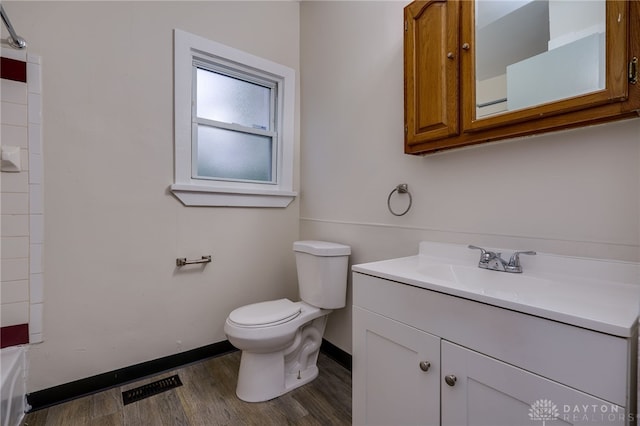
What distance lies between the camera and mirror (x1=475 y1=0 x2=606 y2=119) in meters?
0.90

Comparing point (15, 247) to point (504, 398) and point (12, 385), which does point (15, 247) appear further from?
point (504, 398)

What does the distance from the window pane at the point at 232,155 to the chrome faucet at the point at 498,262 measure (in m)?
1.55

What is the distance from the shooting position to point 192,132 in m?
1.80

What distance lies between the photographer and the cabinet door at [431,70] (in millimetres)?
1150

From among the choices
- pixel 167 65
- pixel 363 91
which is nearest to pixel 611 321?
pixel 363 91

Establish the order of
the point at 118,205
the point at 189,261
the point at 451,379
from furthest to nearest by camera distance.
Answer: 1. the point at 189,261
2. the point at 118,205
3. the point at 451,379

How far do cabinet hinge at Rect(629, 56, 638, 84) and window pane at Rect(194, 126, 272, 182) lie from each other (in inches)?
74.4

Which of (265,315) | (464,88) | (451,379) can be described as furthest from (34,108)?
(451,379)

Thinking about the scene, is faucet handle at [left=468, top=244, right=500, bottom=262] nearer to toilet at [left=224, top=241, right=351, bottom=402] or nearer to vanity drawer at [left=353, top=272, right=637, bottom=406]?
vanity drawer at [left=353, top=272, right=637, bottom=406]

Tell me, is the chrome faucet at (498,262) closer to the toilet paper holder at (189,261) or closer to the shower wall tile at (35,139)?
the toilet paper holder at (189,261)

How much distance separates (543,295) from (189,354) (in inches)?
74.5

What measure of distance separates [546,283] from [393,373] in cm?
60

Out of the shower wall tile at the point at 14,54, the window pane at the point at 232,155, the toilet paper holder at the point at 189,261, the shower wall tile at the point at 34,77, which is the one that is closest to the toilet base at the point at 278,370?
the toilet paper holder at the point at 189,261

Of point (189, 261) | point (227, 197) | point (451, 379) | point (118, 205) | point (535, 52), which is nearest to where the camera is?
point (451, 379)
